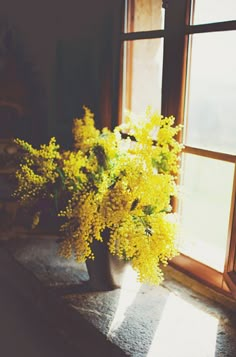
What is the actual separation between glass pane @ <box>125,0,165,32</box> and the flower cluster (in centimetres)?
51

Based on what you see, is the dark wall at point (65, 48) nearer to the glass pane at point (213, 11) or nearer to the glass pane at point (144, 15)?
the glass pane at point (144, 15)

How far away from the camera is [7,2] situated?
2.82m

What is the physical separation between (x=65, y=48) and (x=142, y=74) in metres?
0.65

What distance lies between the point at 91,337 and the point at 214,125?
37.2 inches

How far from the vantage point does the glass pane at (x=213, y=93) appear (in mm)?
1586

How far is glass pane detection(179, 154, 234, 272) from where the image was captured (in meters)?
1.67

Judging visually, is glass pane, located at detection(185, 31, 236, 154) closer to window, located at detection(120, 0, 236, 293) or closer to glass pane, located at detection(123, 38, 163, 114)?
window, located at detection(120, 0, 236, 293)

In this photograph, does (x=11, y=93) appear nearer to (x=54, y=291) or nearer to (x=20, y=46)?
(x=20, y=46)

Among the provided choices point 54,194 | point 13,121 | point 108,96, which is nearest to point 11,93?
point 13,121

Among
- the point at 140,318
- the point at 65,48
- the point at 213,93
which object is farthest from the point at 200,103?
the point at 65,48

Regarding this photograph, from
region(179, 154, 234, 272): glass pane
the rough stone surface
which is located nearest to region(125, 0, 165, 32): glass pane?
region(179, 154, 234, 272): glass pane

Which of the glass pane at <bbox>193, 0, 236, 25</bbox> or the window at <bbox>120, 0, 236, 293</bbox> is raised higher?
the glass pane at <bbox>193, 0, 236, 25</bbox>

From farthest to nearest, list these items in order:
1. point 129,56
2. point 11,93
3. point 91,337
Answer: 1. point 11,93
2. point 129,56
3. point 91,337

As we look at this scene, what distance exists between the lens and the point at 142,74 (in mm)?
2057
